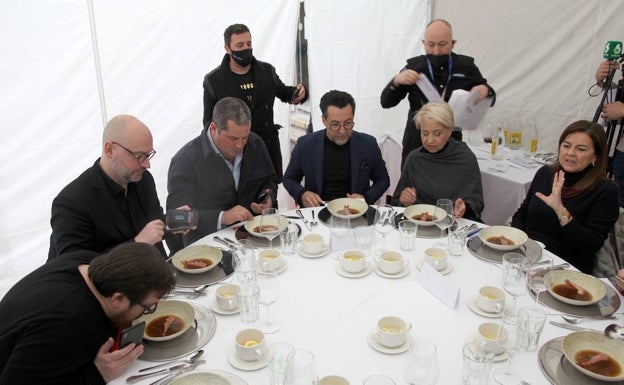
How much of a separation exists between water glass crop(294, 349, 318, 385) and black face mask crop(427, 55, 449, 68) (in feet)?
10.4

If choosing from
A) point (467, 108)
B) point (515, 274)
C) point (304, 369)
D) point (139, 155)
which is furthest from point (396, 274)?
point (467, 108)

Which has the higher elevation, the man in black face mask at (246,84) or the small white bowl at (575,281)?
the man in black face mask at (246,84)

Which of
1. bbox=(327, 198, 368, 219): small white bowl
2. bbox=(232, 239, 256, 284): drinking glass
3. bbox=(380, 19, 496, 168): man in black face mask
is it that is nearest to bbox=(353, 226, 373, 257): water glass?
bbox=(327, 198, 368, 219): small white bowl

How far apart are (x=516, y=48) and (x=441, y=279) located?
148 inches

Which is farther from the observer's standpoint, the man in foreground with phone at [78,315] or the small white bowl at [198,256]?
the small white bowl at [198,256]

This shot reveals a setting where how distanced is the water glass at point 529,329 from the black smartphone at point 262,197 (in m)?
1.82

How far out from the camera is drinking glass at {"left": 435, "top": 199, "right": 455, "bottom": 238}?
244 cm

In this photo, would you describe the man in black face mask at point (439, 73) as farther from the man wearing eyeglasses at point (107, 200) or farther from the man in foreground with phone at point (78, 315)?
the man in foreground with phone at point (78, 315)

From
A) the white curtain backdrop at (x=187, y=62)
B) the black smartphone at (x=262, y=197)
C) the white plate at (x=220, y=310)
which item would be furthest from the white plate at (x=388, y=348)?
the white curtain backdrop at (x=187, y=62)

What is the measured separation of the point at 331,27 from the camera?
4910 mm

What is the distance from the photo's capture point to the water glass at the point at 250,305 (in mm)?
1757

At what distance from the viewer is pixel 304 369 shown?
1437 millimetres

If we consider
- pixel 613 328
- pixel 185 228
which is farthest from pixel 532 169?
pixel 185 228

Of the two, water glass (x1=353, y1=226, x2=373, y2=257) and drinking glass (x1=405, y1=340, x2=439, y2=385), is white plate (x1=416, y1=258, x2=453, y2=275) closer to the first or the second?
water glass (x1=353, y1=226, x2=373, y2=257)
